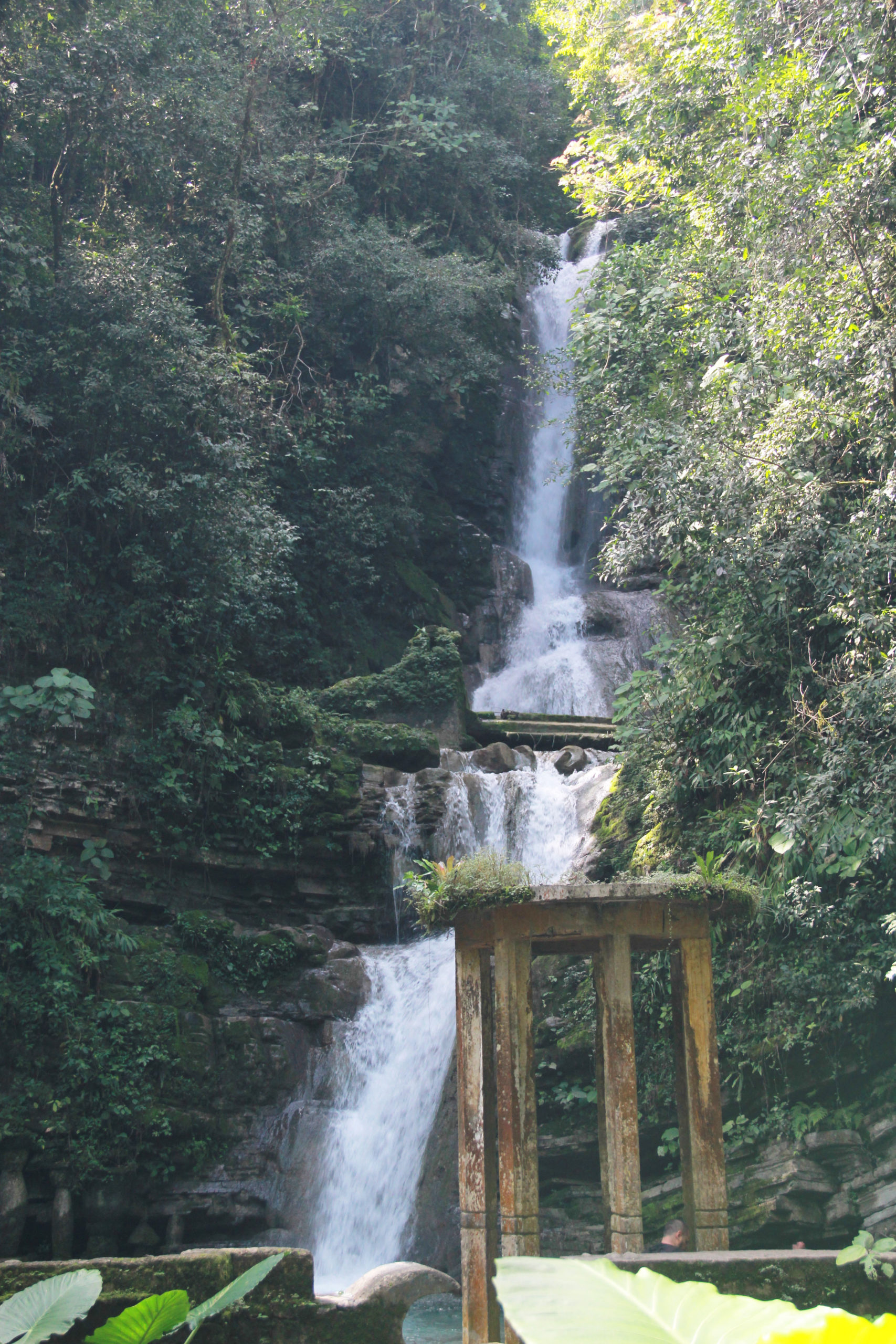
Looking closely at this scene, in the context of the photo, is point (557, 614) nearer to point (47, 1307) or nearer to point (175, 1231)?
point (175, 1231)

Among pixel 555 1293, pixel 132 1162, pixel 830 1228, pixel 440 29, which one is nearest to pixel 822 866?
pixel 830 1228

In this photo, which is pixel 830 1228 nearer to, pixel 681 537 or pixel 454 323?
pixel 681 537

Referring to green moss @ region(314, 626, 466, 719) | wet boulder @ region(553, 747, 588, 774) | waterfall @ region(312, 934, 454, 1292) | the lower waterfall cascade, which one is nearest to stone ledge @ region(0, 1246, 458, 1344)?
the lower waterfall cascade

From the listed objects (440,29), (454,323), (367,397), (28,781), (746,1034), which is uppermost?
(440,29)

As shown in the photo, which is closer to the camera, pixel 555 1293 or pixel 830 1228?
pixel 555 1293

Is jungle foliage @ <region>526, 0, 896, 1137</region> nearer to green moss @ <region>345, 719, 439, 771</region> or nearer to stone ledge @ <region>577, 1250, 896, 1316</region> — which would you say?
green moss @ <region>345, 719, 439, 771</region>

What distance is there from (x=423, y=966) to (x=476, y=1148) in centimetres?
562

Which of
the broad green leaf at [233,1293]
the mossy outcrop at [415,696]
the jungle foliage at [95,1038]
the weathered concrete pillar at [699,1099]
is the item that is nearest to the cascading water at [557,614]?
the mossy outcrop at [415,696]

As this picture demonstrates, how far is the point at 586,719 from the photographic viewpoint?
54.4 feet

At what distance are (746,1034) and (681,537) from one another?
185 inches

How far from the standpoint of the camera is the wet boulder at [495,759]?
13.8 metres

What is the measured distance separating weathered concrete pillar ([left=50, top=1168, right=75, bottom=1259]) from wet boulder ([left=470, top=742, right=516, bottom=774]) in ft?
22.0

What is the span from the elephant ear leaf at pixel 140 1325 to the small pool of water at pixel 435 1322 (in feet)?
22.3

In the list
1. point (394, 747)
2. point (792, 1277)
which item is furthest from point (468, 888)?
point (394, 747)
